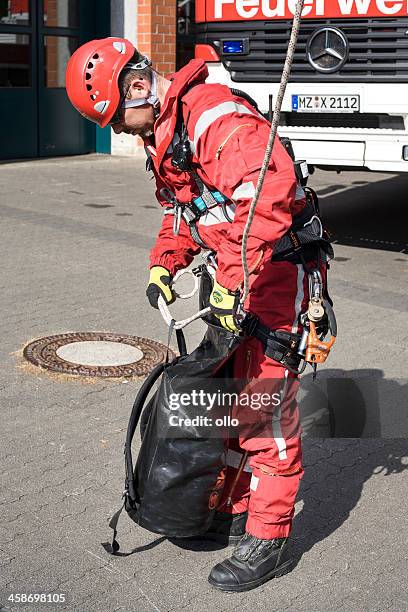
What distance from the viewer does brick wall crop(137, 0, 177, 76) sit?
1495cm

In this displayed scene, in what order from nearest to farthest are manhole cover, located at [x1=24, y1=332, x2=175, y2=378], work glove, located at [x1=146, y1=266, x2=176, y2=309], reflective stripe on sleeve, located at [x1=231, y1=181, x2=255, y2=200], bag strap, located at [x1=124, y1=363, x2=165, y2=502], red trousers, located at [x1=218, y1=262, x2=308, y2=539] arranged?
reflective stripe on sleeve, located at [x1=231, y1=181, x2=255, y2=200] → red trousers, located at [x1=218, y1=262, x2=308, y2=539] → bag strap, located at [x1=124, y1=363, x2=165, y2=502] → work glove, located at [x1=146, y1=266, x2=176, y2=309] → manhole cover, located at [x1=24, y1=332, x2=175, y2=378]

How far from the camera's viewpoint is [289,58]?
270 centimetres

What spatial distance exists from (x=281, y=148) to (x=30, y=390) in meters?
2.60

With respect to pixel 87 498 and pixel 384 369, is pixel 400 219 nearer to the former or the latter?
pixel 384 369

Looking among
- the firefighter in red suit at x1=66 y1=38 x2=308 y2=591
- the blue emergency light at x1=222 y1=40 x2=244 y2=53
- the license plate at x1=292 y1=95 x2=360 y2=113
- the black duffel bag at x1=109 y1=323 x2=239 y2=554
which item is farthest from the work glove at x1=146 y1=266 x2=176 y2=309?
the blue emergency light at x1=222 y1=40 x2=244 y2=53

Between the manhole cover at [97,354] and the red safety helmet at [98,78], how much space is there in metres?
2.37

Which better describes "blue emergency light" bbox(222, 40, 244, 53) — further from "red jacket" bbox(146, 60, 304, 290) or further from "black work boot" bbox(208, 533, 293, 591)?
"black work boot" bbox(208, 533, 293, 591)

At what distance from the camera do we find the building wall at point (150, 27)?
49.1ft

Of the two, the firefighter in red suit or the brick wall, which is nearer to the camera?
the firefighter in red suit

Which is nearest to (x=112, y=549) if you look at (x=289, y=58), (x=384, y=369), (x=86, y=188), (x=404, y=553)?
(x=404, y=553)


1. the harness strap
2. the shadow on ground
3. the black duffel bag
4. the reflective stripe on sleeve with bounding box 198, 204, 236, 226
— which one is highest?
the reflective stripe on sleeve with bounding box 198, 204, 236, 226

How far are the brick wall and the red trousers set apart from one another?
11798 mm

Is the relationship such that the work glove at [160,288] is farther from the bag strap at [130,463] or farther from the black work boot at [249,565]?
the black work boot at [249,565]

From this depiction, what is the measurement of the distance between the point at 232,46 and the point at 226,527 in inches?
235
